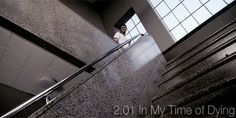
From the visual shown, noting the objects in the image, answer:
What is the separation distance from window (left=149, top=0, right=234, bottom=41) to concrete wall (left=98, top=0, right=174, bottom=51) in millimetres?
171

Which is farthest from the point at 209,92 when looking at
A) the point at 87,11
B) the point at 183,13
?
the point at 87,11

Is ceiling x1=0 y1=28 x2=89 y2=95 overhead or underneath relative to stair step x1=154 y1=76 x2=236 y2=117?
overhead

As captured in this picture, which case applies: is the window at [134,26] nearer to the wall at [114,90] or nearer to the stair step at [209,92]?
the wall at [114,90]

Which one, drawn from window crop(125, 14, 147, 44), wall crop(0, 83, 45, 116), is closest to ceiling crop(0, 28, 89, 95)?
wall crop(0, 83, 45, 116)

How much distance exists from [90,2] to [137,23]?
6.82ft

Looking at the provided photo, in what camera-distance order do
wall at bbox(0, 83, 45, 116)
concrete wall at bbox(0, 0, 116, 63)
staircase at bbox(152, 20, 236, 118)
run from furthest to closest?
wall at bbox(0, 83, 45, 116) → concrete wall at bbox(0, 0, 116, 63) → staircase at bbox(152, 20, 236, 118)

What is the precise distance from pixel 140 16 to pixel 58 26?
2.79 meters

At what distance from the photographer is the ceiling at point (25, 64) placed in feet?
9.86

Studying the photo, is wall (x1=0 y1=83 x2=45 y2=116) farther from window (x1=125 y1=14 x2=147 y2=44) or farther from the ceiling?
window (x1=125 y1=14 x2=147 y2=44)

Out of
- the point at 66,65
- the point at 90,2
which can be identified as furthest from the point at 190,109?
the point at 90,2

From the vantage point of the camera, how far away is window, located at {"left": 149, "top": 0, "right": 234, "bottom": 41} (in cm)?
470

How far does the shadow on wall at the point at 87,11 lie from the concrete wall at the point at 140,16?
267 mm

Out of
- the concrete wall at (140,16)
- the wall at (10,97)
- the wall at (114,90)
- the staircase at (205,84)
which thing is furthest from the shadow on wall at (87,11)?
the staircase at (205,84)

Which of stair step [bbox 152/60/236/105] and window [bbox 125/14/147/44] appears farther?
window [bbox 125/14/147/44]
